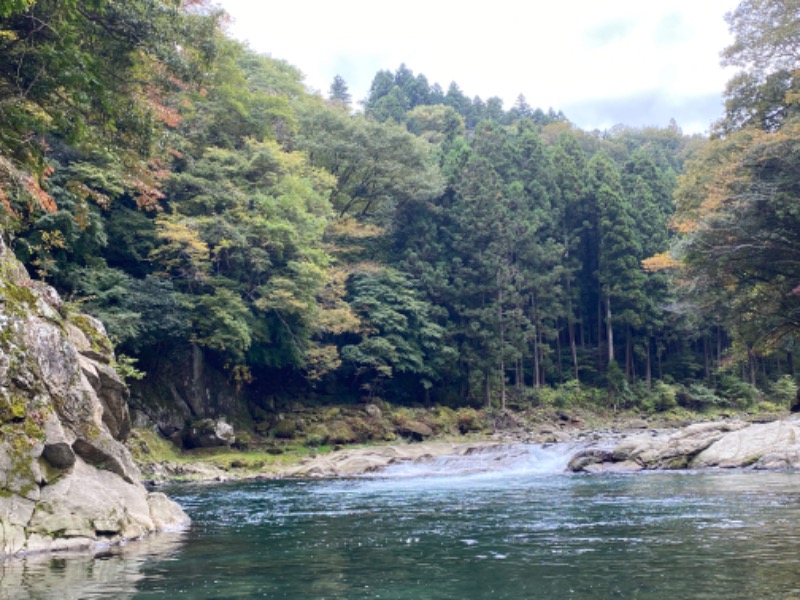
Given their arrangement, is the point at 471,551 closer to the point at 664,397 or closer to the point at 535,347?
the point at 535,347

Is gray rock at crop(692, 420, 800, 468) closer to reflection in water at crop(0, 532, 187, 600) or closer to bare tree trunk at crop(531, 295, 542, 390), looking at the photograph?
reflection in water at crop(0, 532, 187, 600)

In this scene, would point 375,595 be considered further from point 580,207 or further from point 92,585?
point 580,207

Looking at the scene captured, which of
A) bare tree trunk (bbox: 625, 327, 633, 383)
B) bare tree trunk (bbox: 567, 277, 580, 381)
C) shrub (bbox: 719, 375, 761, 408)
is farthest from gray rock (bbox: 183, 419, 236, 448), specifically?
shrub (bbox: 719, 375, 761, 408)

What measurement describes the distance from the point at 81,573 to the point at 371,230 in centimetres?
3232

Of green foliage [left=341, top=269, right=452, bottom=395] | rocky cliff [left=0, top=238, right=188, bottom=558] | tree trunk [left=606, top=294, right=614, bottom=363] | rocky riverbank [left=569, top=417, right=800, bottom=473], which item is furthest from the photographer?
tree trunk [left=606, top=294, right=614, bottom=363]

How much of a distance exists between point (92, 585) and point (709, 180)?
2087 centimetres

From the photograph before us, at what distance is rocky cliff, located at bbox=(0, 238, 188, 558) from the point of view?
7.58 meters

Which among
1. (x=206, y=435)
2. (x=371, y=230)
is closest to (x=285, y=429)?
(x=206, y=435)

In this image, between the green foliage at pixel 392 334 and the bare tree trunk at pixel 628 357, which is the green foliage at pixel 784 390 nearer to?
the bare tree trunk at pixel 628 357

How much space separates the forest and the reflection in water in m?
6.10

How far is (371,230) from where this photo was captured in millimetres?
37969

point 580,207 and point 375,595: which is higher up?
point 580,207

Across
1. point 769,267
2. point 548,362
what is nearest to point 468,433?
point 548,362

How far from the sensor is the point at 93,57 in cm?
1155
